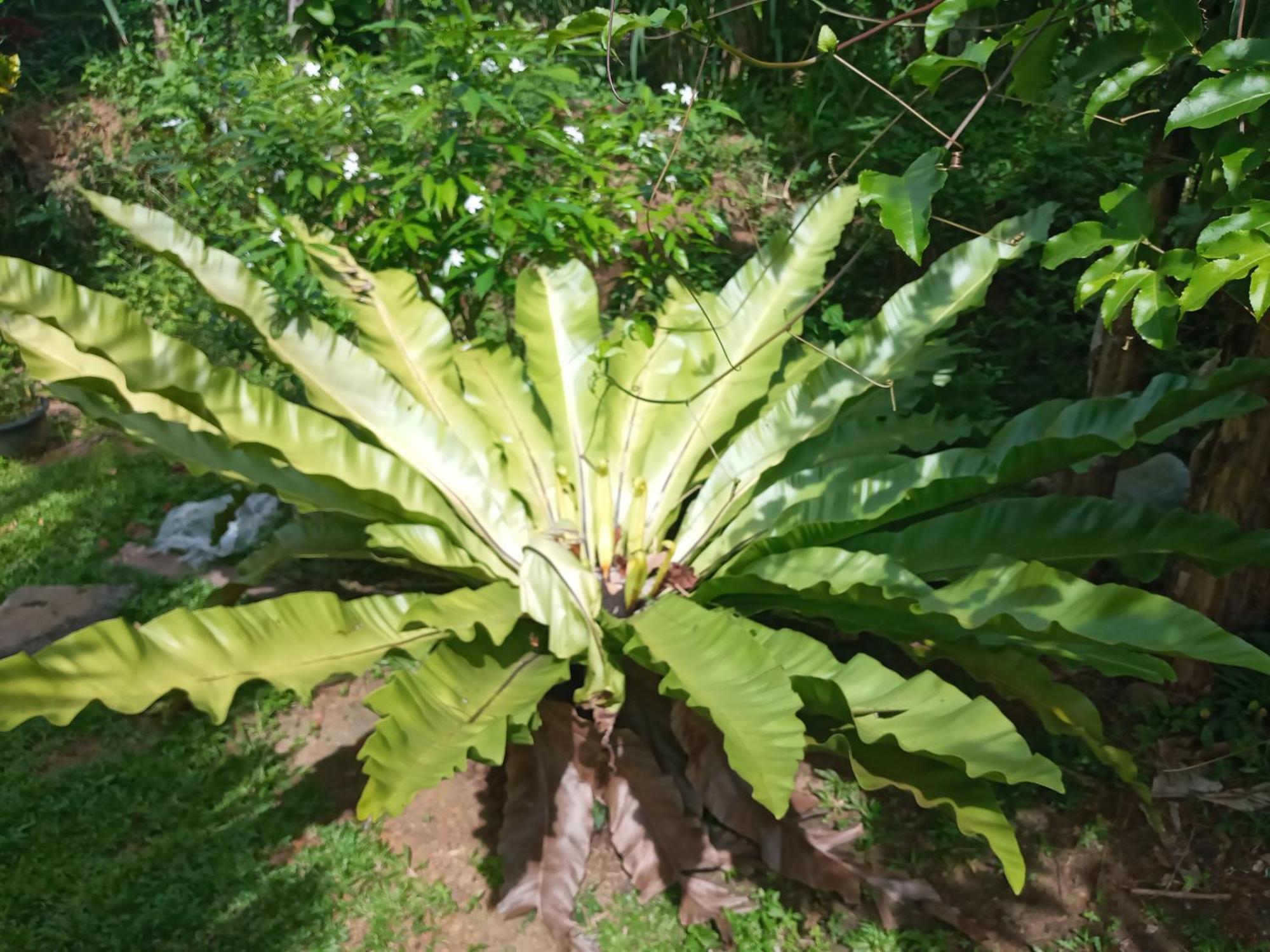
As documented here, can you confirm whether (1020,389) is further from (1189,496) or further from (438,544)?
(438,544)

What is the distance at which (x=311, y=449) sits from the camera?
2.52 metres

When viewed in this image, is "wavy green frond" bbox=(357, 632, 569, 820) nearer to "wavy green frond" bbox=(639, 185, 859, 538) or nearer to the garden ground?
the garden ground

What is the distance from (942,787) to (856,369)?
4.10ft

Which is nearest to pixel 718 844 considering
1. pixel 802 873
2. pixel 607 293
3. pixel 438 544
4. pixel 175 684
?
pixel 802 873

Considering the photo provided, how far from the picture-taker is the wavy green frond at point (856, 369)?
2732mm

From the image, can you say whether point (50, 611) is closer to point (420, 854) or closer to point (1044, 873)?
point (420, 854)

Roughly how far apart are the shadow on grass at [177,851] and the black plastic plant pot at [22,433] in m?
2.05

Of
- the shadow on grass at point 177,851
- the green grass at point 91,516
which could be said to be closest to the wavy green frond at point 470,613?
the shadow on grass at point 177,851

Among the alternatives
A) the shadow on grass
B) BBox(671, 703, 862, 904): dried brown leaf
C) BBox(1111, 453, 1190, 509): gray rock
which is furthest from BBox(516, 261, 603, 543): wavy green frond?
BBox(1111, 453, 1190, 509): gray rock

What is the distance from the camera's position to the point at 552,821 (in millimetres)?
2244

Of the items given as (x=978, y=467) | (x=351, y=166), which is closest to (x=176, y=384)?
(x=351, y=166)

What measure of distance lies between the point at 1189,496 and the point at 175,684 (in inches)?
95.4

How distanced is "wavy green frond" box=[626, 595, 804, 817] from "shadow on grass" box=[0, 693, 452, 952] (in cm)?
76

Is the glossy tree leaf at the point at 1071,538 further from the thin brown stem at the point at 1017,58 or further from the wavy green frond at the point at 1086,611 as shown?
the thin brown stem at the point at 1017,58
